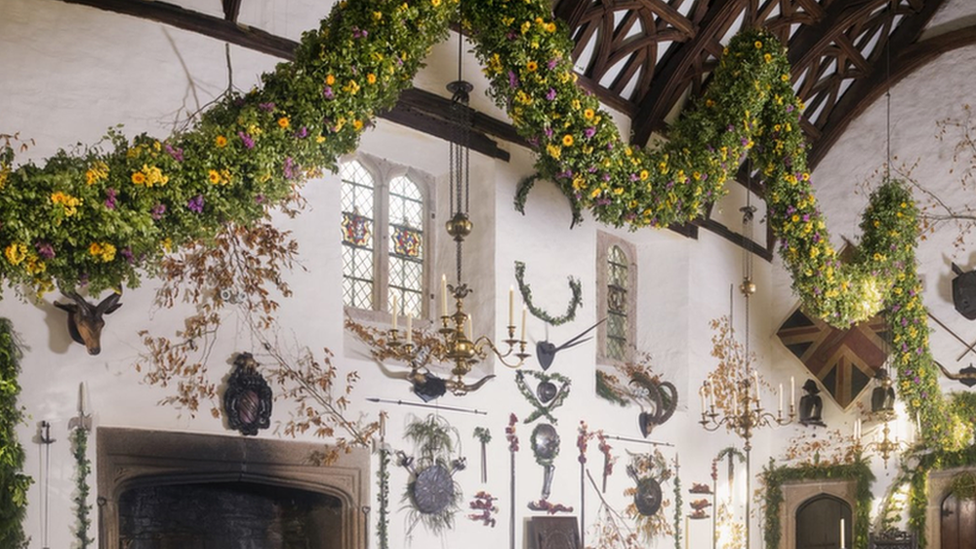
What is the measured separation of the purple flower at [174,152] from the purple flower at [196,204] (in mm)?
176

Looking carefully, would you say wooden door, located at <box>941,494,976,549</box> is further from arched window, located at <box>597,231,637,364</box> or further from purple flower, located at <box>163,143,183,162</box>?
purple flower, located at <box>163,143,183,162</box>

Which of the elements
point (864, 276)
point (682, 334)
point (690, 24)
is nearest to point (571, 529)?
point (682, 334)

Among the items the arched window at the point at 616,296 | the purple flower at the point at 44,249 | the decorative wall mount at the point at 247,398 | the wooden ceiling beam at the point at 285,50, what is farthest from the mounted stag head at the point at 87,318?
the arched window at the point at 616,296

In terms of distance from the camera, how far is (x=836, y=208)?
40.4ft

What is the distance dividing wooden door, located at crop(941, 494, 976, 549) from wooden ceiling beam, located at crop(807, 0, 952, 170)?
140 inches

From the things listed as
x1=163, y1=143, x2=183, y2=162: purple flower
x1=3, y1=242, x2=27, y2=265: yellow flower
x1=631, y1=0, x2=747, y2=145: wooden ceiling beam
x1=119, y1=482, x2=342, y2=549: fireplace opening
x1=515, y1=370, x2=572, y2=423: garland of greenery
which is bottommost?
x1=119, y1=482, x2=342, y2=549: fireplace opening

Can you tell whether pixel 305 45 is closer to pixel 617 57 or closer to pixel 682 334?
pixel 617 57

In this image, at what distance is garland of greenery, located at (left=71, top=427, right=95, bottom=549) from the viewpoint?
6.32m

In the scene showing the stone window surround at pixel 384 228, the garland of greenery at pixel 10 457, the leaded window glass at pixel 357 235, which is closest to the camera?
the garland of greenery at pixel 10 457

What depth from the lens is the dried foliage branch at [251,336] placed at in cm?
690

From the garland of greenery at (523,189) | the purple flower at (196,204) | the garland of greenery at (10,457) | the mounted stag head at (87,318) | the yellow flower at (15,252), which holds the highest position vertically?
the garland of greenery at (523,189)

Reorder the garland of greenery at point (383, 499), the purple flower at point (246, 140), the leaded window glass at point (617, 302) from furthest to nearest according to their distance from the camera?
the leaded window glass at point (617, 302)
the garland of greenery at point (383, 499)
the purple flower at point (246, 140)

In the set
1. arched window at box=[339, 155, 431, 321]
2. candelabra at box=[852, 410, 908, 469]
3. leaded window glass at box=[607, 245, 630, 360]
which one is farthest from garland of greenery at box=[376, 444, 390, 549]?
candelabra at box=[852, 410, 908, 469]

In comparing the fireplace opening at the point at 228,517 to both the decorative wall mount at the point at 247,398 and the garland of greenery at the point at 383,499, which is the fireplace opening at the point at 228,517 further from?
the decorative wall mount at the point at 247,398
